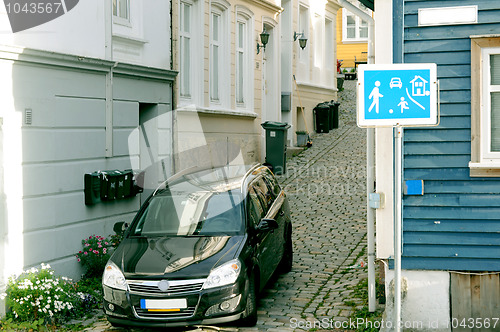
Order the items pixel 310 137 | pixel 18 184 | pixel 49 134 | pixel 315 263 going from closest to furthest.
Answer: pixel 18 184 < pixel 49 134 < pixel 315 263 < pixel 310 137

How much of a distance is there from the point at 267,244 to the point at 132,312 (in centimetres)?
220

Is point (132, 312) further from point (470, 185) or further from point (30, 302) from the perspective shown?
point (470, 185)

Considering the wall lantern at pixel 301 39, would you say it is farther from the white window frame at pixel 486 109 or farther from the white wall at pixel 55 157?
the white window frame at pixel 486 109

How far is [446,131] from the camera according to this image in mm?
7941

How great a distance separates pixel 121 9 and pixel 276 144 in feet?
24.4

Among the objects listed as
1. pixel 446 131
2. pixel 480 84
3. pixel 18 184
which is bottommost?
pixel 18 184

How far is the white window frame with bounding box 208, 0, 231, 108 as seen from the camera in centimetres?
1727

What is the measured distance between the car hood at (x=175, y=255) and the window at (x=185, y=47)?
7312 millimetres

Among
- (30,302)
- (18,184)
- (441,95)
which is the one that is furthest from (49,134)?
(441,95)

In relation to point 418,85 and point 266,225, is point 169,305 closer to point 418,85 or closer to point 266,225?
point 266,225

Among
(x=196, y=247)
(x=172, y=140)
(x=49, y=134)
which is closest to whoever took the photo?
(x=196, y=247)

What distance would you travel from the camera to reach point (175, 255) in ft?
27.1

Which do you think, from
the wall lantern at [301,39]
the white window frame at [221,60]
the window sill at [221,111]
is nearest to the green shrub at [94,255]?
the window sill at [221,111]

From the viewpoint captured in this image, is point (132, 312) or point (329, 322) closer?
point (132, 312)
